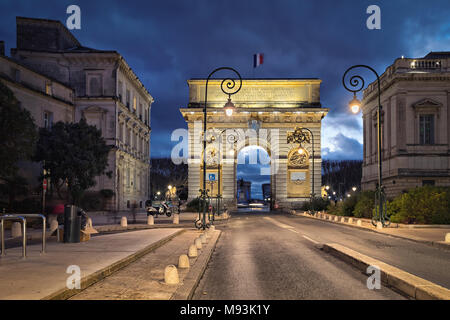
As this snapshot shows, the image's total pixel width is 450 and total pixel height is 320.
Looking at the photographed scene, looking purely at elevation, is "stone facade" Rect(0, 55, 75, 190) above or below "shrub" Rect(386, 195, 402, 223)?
above

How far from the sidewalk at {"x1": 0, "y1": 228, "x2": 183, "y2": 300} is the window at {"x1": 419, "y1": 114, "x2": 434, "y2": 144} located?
3237cm

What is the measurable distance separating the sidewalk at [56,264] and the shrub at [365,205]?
20.1 m

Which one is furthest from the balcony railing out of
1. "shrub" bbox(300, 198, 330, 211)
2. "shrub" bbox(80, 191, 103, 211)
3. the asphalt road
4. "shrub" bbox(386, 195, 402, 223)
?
"shrub" bbox(80, 191, 103, 211)

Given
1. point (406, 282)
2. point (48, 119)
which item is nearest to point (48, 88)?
point (48, 119)

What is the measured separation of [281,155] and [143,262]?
43308 millimetres

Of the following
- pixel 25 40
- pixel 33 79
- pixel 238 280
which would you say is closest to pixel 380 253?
pixel 238 280

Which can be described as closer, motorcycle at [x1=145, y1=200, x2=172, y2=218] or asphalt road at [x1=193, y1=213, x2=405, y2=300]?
asphalt road at [x1=193, y1=213, x2=405, y2=300]

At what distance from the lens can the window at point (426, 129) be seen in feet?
128

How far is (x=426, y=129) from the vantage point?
1545 inches

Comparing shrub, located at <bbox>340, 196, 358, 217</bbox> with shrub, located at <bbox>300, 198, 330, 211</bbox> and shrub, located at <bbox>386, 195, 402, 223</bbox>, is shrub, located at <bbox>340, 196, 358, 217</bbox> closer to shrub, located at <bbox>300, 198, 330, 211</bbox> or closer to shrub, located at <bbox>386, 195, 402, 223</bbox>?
shrub, located at <bbox>386, 195, 402, 223</bbox>

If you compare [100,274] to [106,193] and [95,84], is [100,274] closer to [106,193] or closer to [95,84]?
[106,193]

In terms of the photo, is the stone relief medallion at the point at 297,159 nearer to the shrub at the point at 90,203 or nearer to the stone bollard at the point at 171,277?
the shrub at the point at 90,203

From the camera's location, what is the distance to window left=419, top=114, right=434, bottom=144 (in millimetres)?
39156

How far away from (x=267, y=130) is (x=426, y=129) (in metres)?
19.1
